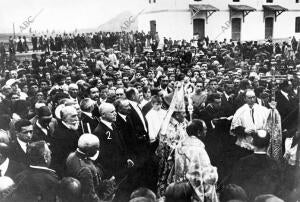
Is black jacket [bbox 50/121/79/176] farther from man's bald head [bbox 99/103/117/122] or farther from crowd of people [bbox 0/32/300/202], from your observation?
man's bald head [bbox 99/103/117/122]

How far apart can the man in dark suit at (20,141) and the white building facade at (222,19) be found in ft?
82.0

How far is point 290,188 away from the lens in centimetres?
475

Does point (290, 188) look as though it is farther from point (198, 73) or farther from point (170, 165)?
point (198, 73)

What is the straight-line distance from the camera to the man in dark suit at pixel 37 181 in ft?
11.8

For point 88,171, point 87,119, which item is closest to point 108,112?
point 87,119

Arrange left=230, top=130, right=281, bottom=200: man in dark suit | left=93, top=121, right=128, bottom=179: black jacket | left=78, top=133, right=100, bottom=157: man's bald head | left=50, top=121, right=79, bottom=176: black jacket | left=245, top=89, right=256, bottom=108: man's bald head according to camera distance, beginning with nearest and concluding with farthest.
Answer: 1. left=78, top=133, right=100, bottom=157: man's bald head
2. left=230, top=130, right=281, bottom=200: man in dark suit
3. left=50, top=121, right=79, bottom=176: black jacket
4. left=93, top=121, right=128, bottom=179: black jacket
5. left=245, top=89, right=256, bottom=108: man's bald head

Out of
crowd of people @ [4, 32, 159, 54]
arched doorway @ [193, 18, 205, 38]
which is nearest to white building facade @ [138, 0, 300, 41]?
arched doorway @ [193, 18, 205, 38]

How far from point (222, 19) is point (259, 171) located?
92.8 feet

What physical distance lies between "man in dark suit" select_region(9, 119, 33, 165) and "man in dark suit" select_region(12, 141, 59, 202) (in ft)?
2.70

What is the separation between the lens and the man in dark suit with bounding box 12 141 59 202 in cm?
359

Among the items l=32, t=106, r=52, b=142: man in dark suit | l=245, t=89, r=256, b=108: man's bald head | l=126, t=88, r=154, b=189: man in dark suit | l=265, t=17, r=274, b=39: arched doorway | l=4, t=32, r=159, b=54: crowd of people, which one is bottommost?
l=126, t=88, r=154, b=189: man in dark suit

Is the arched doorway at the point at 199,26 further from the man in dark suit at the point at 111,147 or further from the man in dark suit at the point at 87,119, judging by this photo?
the man in dark suit at the point at 111,147

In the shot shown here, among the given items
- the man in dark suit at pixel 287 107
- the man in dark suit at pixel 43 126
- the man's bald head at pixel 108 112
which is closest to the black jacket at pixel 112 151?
the man's bald head at pixel 108 112

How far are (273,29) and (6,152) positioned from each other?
32213 millimetres
